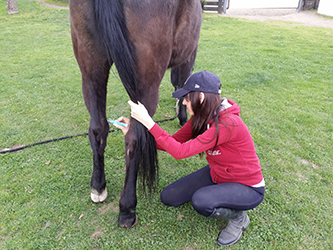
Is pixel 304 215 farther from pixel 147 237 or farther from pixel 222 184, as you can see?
pixel 147 237

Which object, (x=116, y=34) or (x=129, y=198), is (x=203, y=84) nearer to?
(x=116, y=34)

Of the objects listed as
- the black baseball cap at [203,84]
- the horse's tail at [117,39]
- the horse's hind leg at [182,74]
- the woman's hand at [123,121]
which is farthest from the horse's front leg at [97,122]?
the horse's hind leg at [182,74]

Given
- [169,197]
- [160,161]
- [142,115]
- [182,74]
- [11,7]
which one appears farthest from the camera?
[11,7]

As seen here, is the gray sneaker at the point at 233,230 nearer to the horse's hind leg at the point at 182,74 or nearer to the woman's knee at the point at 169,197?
the woman's knee at the point at 169,197

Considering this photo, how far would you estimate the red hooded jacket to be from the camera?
1894 mm

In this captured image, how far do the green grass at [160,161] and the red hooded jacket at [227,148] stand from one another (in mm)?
505

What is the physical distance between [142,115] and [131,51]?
0.46 meters

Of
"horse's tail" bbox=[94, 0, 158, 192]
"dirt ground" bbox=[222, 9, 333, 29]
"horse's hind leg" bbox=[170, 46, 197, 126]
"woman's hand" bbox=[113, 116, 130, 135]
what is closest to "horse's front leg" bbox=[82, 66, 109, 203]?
"woman's hand" bbox=[113, 116, 130, 135]

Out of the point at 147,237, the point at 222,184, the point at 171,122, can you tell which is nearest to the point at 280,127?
the point at 171,122

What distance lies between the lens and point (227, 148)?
6.63ft

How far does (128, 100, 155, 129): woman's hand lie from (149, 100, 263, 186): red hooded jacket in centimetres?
5

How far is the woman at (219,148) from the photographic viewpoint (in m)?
1.88

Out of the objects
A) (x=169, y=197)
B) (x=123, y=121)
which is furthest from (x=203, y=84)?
(x=169, y=197)

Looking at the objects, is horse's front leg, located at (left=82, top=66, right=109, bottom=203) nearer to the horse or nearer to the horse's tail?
the horse
